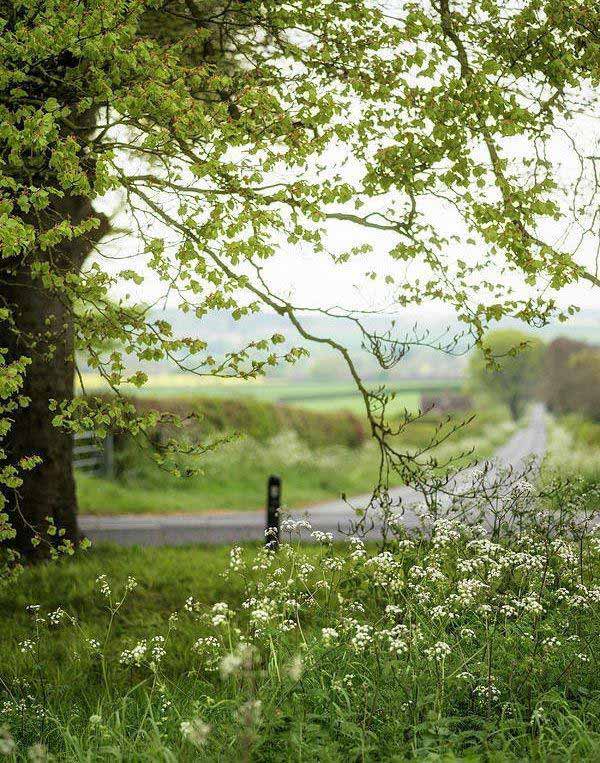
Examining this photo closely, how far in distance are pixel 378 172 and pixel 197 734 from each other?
716 cm

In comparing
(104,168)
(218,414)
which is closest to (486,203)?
(104,168)

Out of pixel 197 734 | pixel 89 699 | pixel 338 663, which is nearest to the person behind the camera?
pixel 197 734

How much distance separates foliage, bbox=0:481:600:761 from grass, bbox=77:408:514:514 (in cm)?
1048

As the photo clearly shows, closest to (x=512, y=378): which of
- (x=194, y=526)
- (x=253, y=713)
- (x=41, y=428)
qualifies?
(x=194, y=526)

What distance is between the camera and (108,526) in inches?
722

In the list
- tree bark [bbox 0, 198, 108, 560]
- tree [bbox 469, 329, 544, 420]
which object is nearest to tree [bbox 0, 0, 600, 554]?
tree bark [bbox 0, 198, 108, 560]

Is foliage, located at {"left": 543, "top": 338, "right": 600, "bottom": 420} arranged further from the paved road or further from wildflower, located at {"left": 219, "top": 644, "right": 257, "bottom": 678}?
wildflower, located at {"left": 219, "top": 644, "right": 257, "bottom": 678}

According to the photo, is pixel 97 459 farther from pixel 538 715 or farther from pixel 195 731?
pixel 538 715

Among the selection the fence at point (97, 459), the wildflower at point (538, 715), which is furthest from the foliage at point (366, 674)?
the fence at point (97, 459)

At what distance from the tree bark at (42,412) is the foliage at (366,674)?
2.42m

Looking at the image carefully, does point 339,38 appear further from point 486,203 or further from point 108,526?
point 108,526

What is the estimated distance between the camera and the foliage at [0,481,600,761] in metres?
5.63

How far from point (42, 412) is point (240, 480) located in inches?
538

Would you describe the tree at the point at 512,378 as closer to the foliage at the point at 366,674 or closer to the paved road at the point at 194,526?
the paved road at the point at 194,526
